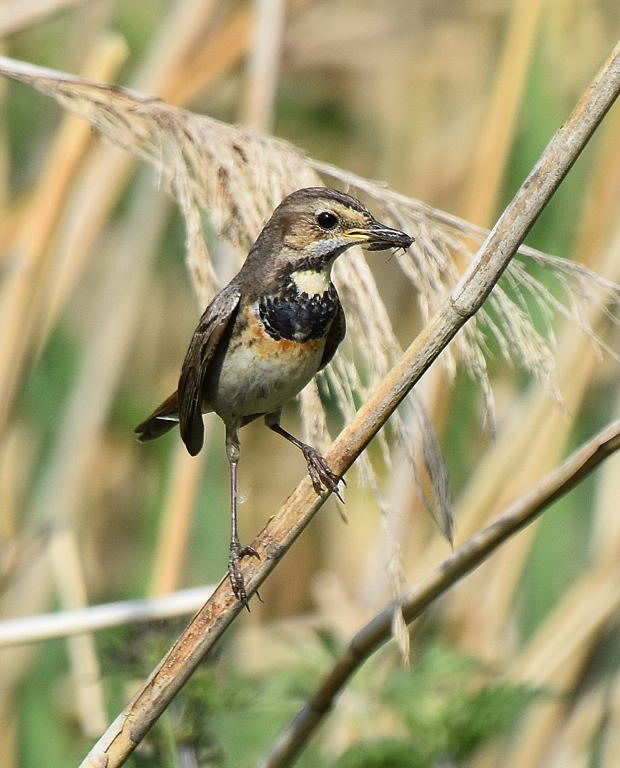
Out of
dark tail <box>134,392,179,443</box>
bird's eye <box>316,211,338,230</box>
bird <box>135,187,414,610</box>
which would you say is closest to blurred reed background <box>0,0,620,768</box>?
dark tail <box>134,392,179,443</box>

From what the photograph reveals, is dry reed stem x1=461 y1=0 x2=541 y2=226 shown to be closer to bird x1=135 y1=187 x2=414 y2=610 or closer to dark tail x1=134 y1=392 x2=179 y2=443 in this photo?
bird x1=135 y1=187 x2=414 y2=610

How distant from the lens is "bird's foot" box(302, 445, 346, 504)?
66.7 inches

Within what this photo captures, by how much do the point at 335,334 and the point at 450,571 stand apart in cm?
61

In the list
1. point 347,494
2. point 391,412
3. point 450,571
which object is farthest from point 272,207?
point 347,494

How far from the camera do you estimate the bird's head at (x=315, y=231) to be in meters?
2.07

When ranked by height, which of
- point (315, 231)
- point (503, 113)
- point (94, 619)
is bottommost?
point (94, 619)

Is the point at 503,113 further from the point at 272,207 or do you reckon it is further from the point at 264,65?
the point at 272,207

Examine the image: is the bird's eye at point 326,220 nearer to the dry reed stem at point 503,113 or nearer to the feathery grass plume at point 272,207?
the feathery grass plume at point 272,207

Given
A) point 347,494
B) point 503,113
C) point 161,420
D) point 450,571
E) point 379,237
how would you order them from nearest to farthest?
point 450,571
point 379,237
point 161,420
point 503,113
point 347,494

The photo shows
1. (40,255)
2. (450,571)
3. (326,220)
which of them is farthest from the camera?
(40,255)

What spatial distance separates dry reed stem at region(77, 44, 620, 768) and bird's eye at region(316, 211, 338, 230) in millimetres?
572

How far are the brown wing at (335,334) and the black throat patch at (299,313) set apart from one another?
18 mm

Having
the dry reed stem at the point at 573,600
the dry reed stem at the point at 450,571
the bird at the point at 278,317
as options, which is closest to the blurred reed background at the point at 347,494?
the dry reed stem at the point at 573,600

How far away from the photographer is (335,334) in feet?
7.38
